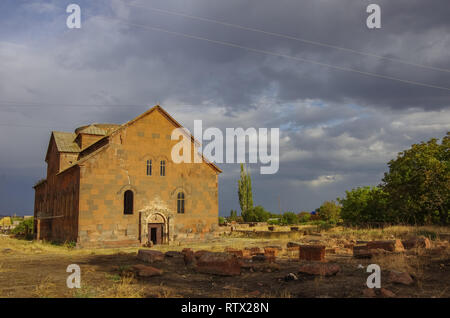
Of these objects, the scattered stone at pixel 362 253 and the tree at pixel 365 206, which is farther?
the tree at pixel 365 206

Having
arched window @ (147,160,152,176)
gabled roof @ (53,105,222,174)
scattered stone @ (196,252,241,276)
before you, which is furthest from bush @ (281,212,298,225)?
scattered stone @ (196,252,241,276)

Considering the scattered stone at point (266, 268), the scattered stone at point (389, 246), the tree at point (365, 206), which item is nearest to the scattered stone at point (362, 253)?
the scattered stone at point (389, 246)

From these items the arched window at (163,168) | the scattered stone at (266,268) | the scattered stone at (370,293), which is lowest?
the scattered stone at (266,268)

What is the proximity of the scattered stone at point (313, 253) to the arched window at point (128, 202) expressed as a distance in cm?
1530

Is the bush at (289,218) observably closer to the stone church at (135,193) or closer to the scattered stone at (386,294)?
the stone church at (135,193)

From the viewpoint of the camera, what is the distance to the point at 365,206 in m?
33.7

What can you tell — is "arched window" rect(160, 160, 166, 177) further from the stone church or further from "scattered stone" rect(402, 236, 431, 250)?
"scattered stone" rect(402, 236, 431, 250)

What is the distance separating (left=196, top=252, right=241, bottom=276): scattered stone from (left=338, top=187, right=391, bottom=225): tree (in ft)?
80.8

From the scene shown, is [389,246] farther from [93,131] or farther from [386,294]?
[93,131]

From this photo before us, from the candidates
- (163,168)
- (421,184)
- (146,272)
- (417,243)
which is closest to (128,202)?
(163,168)

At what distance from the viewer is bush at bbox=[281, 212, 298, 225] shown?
55.0 m

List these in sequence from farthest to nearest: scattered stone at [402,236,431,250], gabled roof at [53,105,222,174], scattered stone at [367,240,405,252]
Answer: gabled roof at [53,105,222,174], scattered stone at [402,236,431,250], scattered stone at [367,240,405,252]

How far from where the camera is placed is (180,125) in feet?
94.3

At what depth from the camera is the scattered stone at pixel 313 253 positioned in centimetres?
1377
